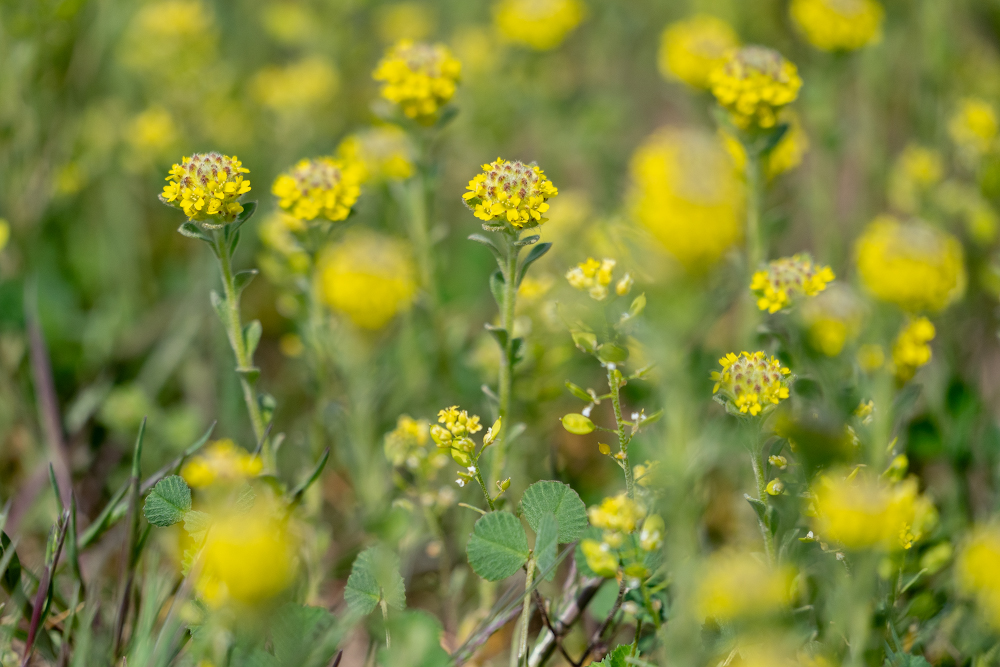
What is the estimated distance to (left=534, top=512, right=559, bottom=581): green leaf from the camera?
1.44 meters

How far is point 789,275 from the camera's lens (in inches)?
67.4

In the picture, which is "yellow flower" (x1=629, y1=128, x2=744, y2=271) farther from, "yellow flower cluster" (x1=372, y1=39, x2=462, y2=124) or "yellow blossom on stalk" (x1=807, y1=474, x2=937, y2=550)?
"yellow flower cluster" (x1=372, y1=39, x2=462, y2=124)

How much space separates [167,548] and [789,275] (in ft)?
5.66

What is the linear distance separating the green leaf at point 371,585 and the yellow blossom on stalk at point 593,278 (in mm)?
633

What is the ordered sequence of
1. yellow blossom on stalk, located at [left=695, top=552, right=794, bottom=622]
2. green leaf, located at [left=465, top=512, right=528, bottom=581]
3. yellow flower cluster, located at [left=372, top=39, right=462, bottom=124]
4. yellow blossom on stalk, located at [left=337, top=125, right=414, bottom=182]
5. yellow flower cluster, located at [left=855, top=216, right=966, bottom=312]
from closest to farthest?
yellow blossom on stalk, located at [left=695, top=552, right=794, bottom=622] < yellow flower cluster, located at [left=855, top=216, right=966, bottom=312] < green leaf, located at [left=465, top=512, right=528, bottom=581] < yellow flower cluster, located at [left=372, top=39, right=462, bottom=124] < yellow blossom on stalk, located at [left=337, top=125, right=414, bottom=182]

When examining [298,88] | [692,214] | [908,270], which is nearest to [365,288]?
[692,214]

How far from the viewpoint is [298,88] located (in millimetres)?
3572

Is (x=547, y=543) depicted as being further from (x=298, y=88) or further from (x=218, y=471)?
(x=298, y=88)

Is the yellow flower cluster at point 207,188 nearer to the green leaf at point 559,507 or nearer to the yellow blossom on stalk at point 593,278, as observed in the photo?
the yellow blossom on stalk at point 593,278

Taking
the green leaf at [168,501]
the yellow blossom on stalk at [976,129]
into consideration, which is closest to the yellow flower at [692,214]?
the green leaf at [168,501]

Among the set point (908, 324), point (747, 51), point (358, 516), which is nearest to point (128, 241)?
point (358, 516)

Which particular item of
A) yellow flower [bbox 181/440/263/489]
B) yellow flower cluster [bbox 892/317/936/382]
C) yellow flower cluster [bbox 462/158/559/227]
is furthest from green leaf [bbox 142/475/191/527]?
yellow flower cluster [bbox 892/317/936/382]

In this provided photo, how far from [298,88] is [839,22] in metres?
2.25

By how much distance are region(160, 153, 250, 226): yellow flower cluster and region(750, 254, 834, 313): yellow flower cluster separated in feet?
3.59
